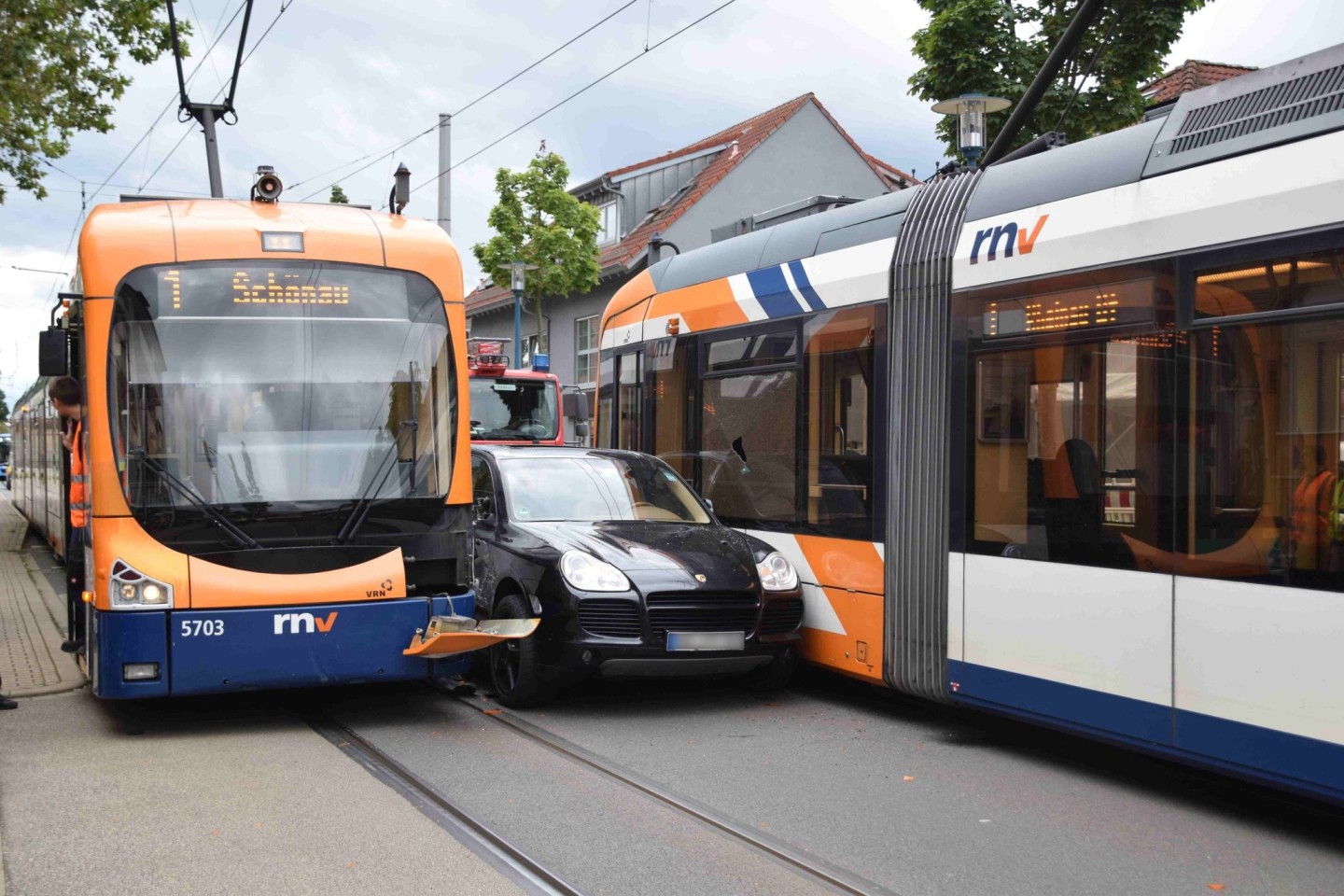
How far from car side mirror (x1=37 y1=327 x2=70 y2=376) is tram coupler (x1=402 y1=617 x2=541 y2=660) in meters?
2.58

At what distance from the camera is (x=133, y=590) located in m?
6.89

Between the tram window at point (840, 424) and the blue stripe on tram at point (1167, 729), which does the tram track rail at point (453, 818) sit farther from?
the tram window at point (840, 424)

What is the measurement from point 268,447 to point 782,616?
133 inches

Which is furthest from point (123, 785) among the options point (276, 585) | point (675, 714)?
point (675, 714)

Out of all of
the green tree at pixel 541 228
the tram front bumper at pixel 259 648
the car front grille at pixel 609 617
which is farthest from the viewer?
the green tree at pixel 541 228

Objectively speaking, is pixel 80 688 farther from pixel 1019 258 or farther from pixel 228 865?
pixel 1019 258

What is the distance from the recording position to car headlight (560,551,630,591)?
25.9 ft

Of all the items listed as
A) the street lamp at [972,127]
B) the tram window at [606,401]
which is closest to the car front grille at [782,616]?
the street lamp at [972,127]

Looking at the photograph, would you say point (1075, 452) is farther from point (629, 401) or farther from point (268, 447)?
point (629, 401)

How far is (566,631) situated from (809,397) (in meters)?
2.23

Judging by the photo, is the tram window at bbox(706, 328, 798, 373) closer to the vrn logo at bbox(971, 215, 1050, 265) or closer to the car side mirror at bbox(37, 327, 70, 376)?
the vrn logo at bbox(971, 215, 1050, 265)

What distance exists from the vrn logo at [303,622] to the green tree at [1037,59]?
11.8m

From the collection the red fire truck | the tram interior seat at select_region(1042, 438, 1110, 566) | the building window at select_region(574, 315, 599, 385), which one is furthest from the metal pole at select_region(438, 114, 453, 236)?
the tram interior seat at select_region(1042, 438, 1110, 566)

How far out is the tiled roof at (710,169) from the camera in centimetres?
3238
